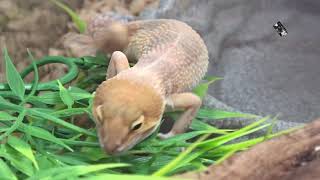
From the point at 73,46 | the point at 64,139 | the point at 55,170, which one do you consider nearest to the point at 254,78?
the point at 73,46

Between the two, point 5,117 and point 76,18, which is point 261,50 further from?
point 5,117

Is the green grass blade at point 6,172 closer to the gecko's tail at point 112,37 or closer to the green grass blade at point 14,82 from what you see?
the green grass blade at point 14,82

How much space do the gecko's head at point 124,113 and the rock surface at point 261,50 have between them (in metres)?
0.66

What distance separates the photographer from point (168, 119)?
1.91 metres

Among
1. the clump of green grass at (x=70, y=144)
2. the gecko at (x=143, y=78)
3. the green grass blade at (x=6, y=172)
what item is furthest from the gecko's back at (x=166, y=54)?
the green grass blade at (x=6, y=172)

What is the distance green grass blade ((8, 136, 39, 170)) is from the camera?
1.39 meters

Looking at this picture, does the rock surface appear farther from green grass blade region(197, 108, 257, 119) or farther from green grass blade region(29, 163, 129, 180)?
green grass blade region(29, 163, 129, 180)

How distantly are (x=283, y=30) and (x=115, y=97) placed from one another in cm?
95

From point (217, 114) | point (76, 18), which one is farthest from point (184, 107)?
point (76, 18)

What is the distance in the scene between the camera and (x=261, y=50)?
2.29 metres

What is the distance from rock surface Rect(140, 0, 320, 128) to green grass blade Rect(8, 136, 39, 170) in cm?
85

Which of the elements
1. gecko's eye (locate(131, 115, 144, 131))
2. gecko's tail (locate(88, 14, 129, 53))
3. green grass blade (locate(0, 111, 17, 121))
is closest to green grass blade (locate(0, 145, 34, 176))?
green grass blade (locate(0, 111, 17, 121))

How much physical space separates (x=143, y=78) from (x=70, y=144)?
0.74 feet

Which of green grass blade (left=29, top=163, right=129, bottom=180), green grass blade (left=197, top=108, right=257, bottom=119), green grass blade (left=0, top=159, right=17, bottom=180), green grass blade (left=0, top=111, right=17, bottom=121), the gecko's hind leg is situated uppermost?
the gecko's hind leg
